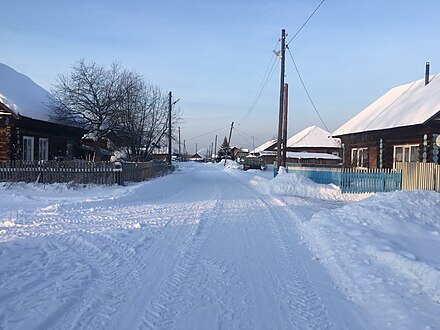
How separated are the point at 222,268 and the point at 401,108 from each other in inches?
910

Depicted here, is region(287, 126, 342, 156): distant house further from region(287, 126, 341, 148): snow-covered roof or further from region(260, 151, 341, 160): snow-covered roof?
region(260, 151, 341, 160): snow-covered roof

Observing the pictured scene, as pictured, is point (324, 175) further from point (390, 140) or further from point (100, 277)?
point (100, 277)

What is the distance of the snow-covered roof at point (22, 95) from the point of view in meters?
22.9

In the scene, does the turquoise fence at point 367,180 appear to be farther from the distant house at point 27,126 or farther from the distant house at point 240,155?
the distant house at point 240,155

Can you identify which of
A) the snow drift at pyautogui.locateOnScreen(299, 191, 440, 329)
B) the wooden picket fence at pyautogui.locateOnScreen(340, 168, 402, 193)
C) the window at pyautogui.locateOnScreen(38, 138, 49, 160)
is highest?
the window at pyautogui.locateOnScreen(38, 138, 49, 160)

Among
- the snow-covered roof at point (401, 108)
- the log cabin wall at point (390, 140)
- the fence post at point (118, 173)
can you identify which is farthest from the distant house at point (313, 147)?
the fence post at point (118, 173)

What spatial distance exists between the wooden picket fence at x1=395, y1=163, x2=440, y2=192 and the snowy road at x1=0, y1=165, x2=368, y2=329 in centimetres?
959

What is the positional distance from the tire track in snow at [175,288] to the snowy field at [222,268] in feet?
0.06

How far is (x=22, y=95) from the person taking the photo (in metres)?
25.6

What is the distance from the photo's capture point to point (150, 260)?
7.19 meters

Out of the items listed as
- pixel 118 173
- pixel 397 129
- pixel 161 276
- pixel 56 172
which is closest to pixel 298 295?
pixel 161 276

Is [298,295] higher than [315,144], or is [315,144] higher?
[315,144]

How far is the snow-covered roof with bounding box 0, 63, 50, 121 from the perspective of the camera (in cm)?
2286

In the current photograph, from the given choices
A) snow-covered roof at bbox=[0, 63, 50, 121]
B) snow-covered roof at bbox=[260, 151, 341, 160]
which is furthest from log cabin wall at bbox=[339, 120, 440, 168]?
snow-covered roof at bbox=[260, 151, 341, 160]
